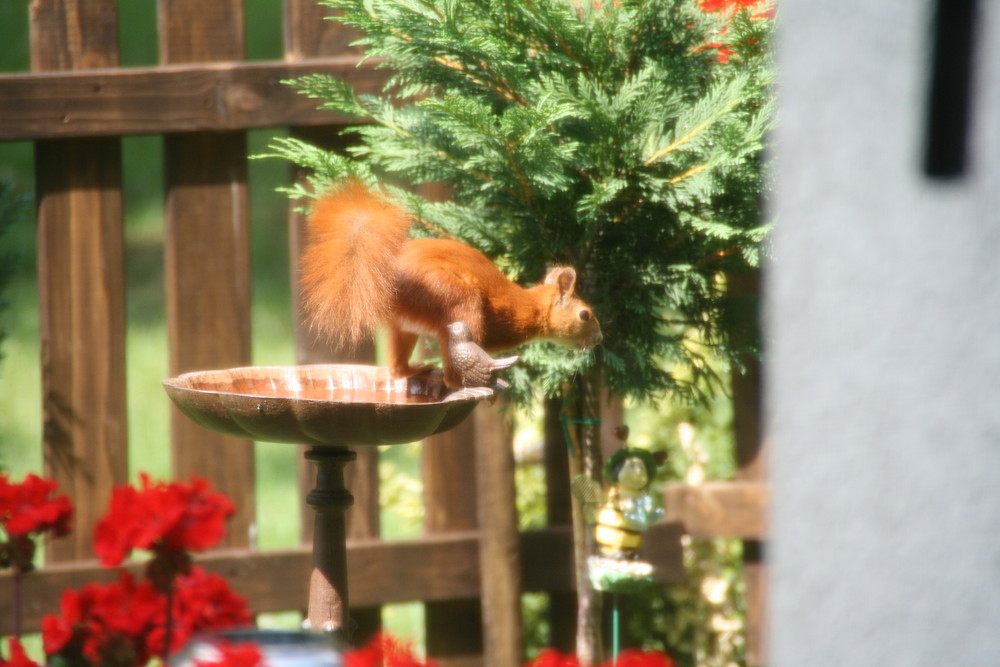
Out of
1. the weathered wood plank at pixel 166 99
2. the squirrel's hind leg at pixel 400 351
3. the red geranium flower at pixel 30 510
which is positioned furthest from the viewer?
the weathered wood plank at pixel 166 99

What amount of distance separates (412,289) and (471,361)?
14cm

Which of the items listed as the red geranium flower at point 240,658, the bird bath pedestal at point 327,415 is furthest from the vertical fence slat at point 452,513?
the red geranium flower at point 240,658

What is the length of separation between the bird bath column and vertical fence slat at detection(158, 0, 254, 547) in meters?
0.71

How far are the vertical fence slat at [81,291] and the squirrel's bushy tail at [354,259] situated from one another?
88 centimetres

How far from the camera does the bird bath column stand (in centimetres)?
157

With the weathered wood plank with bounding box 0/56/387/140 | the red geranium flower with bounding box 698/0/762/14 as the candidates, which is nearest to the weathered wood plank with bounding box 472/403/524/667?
the weathered wood plank with bounding box 0/56/387/140

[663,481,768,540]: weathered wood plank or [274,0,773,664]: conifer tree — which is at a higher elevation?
[274,0,773,664]: conifer tree

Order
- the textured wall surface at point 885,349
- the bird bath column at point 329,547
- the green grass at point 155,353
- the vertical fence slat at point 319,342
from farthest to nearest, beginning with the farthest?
the green grass at point 155,353
the vertical fence slat at point 319,342
the bird bath column at point 329,547
the textured wall surface at point 885,349

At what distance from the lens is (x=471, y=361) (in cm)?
147

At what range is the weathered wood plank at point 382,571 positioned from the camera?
216 cm

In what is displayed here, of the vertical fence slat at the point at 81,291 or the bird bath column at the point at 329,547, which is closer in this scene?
the bird bath column at the point at 329,547

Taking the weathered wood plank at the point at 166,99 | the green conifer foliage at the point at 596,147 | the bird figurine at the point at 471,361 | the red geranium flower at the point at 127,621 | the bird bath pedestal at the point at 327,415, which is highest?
the weathered wood plank at the point at 166,99

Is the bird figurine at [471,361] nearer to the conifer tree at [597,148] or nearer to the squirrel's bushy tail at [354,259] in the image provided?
the squirrel's bushy tail at [354,259]

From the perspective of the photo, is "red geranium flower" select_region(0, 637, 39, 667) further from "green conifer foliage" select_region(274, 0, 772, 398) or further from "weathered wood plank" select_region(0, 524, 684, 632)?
"weathered wood plank" select_region(0, 524, 684, 632)
